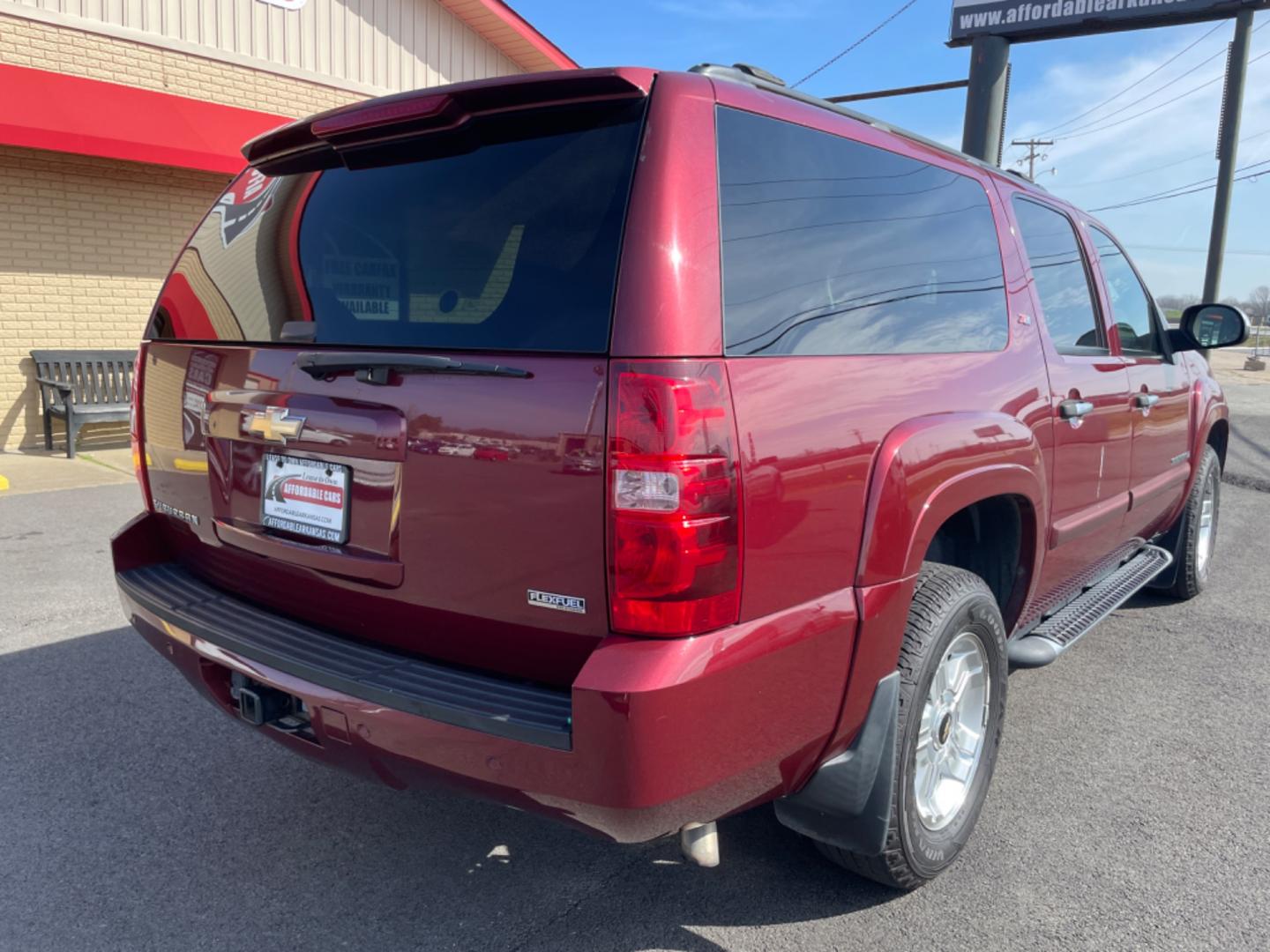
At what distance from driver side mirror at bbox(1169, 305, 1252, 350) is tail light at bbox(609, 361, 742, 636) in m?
3.75

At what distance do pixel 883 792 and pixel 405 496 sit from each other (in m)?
1.34

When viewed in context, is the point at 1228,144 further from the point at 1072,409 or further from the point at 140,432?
the point at 140,432

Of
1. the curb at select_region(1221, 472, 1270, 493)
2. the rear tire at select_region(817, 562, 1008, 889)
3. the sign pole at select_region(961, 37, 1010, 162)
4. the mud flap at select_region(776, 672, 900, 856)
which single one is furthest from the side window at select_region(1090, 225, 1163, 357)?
the sign pole at select_region(961, 37, 1010, 162)

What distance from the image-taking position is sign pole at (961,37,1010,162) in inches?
493

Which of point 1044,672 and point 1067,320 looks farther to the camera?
point 1044,672

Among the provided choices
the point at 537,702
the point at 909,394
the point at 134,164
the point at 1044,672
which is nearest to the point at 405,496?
the point at 537,702

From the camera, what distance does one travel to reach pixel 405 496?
2.22 meters

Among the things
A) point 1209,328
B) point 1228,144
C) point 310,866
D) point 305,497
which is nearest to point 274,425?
point 305,497

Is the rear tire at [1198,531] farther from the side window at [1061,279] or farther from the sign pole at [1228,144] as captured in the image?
the sign pole at [1228,144]

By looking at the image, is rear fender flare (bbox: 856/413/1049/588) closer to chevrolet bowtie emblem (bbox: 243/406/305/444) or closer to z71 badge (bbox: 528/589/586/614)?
z71 badge (bbox: 528/589/586/614)

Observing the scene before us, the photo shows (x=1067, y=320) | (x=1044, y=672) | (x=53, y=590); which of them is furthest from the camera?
(x=53, y=590)

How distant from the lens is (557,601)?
203 cm

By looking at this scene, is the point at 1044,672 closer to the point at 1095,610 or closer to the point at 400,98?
the point at 1095,610

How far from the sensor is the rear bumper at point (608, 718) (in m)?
1.90
